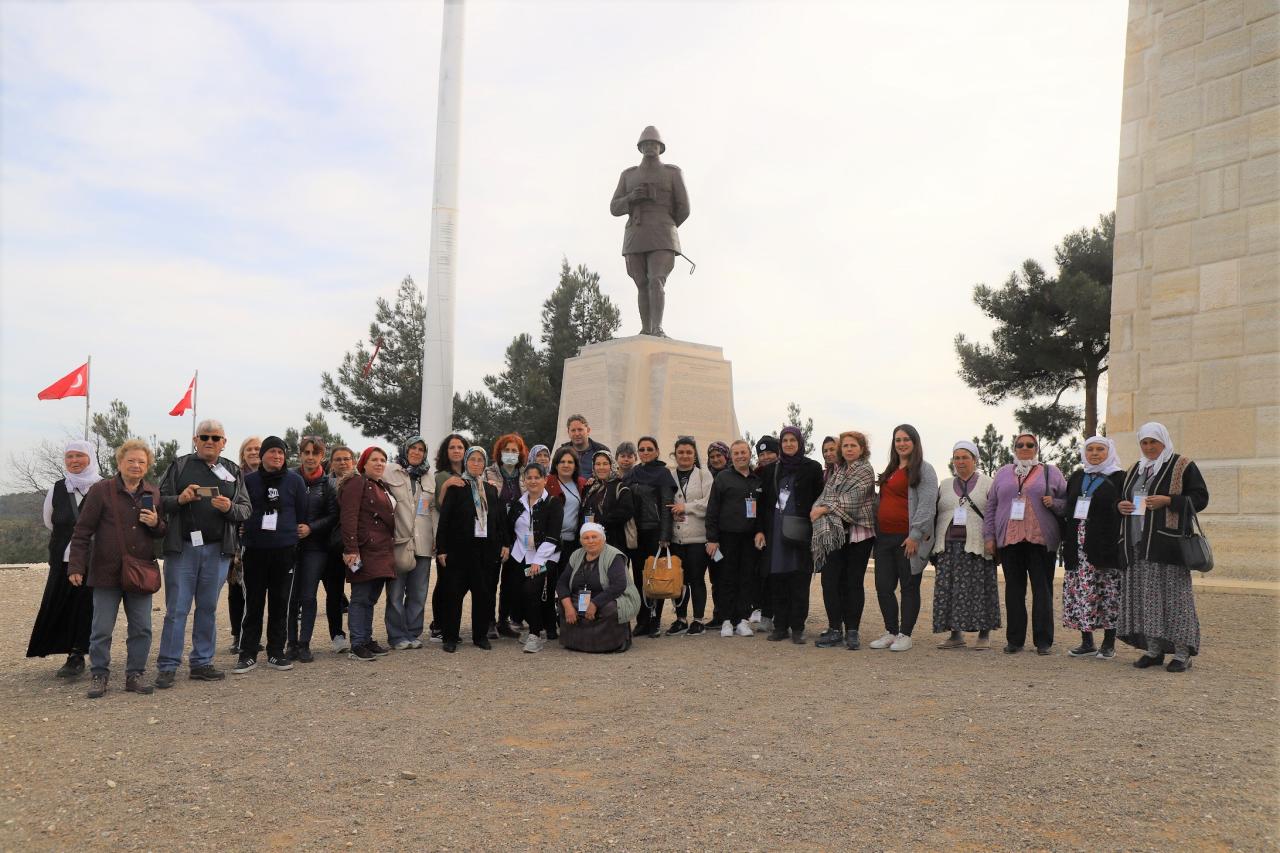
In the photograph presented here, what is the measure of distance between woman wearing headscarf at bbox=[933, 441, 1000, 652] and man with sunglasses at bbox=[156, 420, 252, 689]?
447 cm

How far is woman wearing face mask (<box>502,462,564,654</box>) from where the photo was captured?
665cm

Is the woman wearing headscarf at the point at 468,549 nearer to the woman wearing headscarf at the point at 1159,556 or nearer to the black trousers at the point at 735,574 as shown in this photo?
the black trousers at the point at 735,574

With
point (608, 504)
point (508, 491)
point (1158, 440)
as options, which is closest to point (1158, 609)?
point (1158, 440)

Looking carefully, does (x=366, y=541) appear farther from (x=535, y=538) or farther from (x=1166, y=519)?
(x=1166, y=519)

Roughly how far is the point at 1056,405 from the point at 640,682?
722 inches

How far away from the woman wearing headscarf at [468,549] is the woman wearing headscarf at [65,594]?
2.11m

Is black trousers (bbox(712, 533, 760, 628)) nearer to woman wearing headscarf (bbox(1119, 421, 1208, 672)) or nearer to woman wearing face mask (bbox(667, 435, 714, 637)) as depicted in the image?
woman wearing face mask (bbox(667, 435, 714, 637))

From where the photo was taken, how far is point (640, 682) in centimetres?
534

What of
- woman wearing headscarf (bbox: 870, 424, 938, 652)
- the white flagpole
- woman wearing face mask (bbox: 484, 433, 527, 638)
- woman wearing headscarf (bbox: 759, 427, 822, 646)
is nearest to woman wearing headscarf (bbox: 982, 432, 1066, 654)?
woman wearing headscarf (bbox: 870, 424, 938, 652)

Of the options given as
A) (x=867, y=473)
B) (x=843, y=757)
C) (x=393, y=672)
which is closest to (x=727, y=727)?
(x=843, y=757)

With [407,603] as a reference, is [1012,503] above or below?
above

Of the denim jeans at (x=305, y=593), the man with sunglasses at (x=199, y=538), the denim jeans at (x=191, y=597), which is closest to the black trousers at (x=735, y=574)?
the denim jeans at (x=305, y=593)

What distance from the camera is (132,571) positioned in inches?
194

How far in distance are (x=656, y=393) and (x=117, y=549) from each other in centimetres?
778
